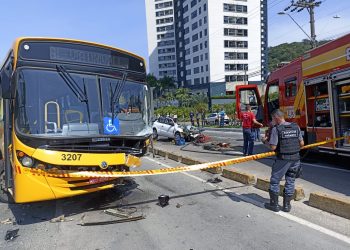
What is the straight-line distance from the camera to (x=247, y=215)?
20.2 feet

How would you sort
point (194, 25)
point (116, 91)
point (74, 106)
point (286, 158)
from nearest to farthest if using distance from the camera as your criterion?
point (286, 158), point (74, 106), point (116, 91), point (194, 25)

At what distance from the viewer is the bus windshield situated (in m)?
5.94

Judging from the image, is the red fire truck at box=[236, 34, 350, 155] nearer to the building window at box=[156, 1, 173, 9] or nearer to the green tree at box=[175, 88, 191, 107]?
the green tree at box=[175, 88, 191, 107]

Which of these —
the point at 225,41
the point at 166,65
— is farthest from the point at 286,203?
the point at 166,65

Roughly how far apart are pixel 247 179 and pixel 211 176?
1470mm

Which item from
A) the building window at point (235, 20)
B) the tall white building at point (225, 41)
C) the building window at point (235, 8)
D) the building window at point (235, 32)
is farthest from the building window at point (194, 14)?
the building window at point (235, 32)

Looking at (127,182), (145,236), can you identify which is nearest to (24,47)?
(145,236)

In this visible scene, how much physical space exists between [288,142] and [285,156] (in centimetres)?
24

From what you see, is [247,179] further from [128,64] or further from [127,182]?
[128,64]

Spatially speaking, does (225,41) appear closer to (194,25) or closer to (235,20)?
(235,20)

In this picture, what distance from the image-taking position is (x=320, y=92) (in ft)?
34.6

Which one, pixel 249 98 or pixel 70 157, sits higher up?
pixel 249 98

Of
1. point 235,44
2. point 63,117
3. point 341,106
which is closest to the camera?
point 63,117

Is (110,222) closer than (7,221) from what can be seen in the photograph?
Yes
